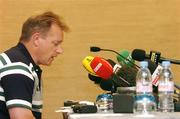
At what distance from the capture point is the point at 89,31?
418 centimetres

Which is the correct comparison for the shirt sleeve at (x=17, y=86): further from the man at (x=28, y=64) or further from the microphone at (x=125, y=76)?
the microphone at (x=125, y=76)

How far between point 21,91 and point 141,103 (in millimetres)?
585

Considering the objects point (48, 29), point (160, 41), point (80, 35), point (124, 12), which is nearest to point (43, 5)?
point (80, 35)

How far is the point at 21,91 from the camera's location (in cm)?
221

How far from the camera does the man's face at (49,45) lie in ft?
8.39

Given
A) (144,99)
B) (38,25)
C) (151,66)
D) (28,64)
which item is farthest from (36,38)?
(144,99)

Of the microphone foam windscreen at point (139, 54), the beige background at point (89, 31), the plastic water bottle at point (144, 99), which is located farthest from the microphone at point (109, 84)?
the beige background at point (89, 31)

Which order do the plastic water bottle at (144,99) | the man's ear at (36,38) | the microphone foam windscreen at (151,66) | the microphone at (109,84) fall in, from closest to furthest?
the plastic water bottle at (144,99) → the microphone foam windscreen at (151,66) → the man's ear at (36,38) → the microphone at (109,84)

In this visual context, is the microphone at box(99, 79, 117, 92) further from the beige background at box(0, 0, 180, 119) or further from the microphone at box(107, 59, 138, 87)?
the beige background at box(0, 0, 180, 119)

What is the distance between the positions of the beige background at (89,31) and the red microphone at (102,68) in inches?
59.6

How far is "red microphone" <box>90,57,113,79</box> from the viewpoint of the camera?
8.42 feet

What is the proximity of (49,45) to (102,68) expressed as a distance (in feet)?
1.07

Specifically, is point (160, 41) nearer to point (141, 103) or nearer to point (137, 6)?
point (137, 6)

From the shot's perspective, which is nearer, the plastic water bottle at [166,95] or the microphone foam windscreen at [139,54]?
the plastic water bottle at [166,95]
